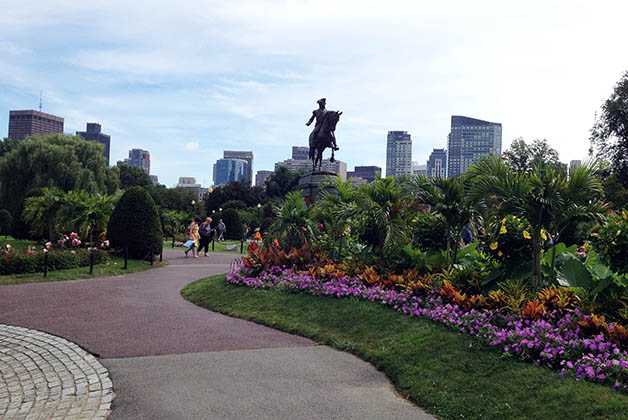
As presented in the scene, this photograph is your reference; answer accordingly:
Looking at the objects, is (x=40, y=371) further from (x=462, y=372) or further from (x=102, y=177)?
(x=102, y=177)

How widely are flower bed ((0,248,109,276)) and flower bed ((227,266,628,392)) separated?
9.50 meters

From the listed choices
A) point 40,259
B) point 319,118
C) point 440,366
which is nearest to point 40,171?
point 319,118

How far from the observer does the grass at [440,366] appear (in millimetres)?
4117

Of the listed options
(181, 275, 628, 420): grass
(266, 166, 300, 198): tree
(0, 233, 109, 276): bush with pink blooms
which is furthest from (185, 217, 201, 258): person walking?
(266, 166, 300, 198): tree

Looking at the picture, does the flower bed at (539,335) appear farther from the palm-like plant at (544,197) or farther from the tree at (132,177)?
the tree at (132,177)

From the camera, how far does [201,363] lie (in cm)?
583

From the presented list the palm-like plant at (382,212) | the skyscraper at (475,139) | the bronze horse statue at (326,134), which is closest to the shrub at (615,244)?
the palm-like plant at (382,212)

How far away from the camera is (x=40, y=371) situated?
18.7ft

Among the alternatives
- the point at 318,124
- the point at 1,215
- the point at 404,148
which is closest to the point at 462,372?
the point at 318,124

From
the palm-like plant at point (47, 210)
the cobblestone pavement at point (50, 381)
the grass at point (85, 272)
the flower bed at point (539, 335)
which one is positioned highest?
the palm-like plant at point (47, 210)

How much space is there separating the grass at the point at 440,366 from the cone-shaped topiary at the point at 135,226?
334 inches

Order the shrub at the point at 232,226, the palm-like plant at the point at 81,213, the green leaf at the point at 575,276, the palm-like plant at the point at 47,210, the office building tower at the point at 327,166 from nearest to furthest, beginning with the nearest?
the green leaf at the point at 575,276
the palm-like plant at the point at 81,213
the palm-like plant at the point at 47,210
the shrub at the point at 232,226
the office building tower at the point at 327,166

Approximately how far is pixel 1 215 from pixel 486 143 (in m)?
127

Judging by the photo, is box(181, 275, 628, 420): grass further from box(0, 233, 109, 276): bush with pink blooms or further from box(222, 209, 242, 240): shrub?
box(222, 209, 242, 240): shrub
